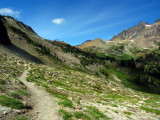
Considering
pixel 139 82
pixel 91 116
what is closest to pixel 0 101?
pixel 91 116

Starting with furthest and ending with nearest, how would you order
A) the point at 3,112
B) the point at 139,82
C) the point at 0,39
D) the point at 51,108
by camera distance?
1. the point at 139,82
2. the point at 0,39
3. the point at 51,108
4. the point at 3,112

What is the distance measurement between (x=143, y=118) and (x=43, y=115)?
13.4m

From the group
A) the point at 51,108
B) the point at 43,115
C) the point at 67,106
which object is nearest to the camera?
the point at 43,115

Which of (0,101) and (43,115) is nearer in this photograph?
(0,101)

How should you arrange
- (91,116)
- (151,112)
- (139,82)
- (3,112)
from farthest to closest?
1. (139,82)
2. (151,112)
3. (91,116)
4. (3,112)

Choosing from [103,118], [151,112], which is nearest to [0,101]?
[103,118]

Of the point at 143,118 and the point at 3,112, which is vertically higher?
the point at 3,112

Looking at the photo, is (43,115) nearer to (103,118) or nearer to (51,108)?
(51,108)

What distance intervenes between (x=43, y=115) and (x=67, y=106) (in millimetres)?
3564

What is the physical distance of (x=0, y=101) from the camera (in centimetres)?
1055

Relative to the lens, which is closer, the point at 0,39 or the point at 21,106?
the point at 21,106

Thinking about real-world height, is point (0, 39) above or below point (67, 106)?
above

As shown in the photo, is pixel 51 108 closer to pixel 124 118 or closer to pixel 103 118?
pixel 103 118

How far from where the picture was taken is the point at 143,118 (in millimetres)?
14492
